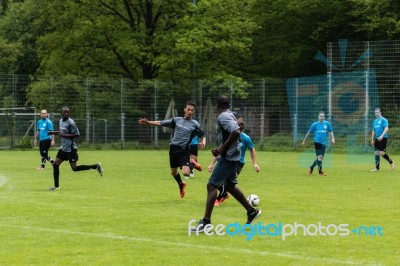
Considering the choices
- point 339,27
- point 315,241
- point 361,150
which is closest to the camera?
point 315,241

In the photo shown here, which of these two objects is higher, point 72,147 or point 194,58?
point 194,58

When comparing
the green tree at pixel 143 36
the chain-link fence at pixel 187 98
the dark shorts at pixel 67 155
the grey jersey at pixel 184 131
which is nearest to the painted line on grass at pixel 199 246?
the grey jersey at pixel 184 131

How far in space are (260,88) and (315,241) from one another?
35.3 m

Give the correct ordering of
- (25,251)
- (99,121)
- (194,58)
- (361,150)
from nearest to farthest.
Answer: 1. (25,251)
2. (361,150)
3. (99,121)
4. (194,58)

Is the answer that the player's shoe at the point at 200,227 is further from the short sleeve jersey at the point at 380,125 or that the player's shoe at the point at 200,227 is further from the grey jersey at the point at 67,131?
the short sleeve jersey at the point at 380,125

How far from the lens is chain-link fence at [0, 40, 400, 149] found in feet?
137

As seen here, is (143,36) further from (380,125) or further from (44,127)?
(380,125)

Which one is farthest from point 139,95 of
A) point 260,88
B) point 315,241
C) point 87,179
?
point 315,241

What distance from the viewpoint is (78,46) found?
168 ft

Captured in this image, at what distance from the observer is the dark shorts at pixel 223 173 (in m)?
12.2

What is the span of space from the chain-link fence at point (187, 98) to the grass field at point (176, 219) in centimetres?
1812

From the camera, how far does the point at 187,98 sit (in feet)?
155

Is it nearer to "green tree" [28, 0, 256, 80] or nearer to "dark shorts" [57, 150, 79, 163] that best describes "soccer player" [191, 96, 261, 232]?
"dark shorts" [57, 150, 79, 163]

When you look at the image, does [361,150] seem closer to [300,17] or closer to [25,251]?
[300,17]
